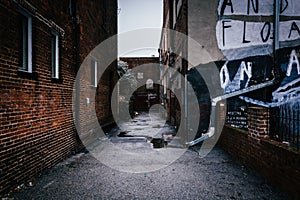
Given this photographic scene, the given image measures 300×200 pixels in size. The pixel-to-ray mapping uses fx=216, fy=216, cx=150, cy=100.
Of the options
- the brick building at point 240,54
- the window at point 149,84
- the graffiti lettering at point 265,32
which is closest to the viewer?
the brick building at point 240,54

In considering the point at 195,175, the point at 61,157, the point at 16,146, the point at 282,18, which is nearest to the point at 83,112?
the point at 61,157

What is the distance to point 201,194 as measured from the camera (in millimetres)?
3477

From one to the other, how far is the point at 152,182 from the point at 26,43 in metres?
3.68

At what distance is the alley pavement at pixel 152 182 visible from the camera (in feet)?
11.4

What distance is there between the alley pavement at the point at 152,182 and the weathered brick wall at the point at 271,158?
5.8 inches

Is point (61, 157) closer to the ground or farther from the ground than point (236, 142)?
closer to the ground

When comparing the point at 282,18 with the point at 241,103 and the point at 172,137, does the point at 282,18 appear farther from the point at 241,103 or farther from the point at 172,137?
the point at 172,137

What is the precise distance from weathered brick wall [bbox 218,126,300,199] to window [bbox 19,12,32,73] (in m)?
4.87

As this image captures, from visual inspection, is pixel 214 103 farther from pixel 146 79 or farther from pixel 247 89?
pixel 146 79

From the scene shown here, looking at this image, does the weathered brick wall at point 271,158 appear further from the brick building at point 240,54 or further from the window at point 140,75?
the window at point 140,75

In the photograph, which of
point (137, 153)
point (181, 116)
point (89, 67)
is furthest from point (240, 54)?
point (89, 67)


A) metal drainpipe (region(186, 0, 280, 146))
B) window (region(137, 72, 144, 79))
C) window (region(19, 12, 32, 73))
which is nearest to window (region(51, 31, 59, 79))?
window (region(19, 12, 32, 73))

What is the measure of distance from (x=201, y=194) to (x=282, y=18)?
6.83 m

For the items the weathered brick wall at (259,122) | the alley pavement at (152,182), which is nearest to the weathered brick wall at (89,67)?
the alley pavement at (152,182)
